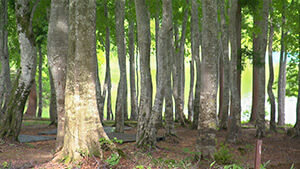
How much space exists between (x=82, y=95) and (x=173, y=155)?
4089 mm

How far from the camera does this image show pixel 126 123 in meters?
18.6

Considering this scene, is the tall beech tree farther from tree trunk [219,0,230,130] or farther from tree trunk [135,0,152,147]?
tree trunk [219,0,230,130]

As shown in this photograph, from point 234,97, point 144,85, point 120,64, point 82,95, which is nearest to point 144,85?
point 144,85

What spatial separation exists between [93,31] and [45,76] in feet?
102

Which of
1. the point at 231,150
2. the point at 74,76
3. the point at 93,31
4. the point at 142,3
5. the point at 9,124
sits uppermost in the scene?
the point at 142,3

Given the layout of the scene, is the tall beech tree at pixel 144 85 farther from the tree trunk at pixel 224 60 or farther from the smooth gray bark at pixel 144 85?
the tree trunk at pixel 224 60

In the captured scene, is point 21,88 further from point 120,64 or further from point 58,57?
point 120,64

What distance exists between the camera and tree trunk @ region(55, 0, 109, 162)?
21.6ft

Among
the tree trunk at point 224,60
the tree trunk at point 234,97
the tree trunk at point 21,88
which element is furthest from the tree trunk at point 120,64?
the tree trunk at point 234,97

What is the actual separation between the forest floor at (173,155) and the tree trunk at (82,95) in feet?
1.05

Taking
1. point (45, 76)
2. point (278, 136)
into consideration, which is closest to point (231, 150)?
point (278, 136)

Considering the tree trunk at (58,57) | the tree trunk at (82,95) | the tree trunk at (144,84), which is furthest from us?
the tree trunk at (144,84)

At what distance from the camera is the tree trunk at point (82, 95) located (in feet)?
21.6

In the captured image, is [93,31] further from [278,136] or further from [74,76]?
[278,136]
